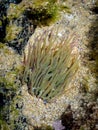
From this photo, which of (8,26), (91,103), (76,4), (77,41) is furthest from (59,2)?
(91,103)

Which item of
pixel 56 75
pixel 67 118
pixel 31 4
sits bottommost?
pixel 67 118

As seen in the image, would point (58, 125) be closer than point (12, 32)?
Yes

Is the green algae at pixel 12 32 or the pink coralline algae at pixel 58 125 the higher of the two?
the green algae at pixel 12 32

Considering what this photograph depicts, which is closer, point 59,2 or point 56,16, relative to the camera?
point 56,16

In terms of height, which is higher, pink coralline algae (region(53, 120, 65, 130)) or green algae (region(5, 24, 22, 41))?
green algae (region(5, 24, 22, 41))

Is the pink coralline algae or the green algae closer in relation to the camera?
the pink coralline algae

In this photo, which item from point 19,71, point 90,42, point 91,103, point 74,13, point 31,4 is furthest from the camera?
point 74,13

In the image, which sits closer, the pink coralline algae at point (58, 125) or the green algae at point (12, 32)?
the pink coralline algae at point (58, 125)

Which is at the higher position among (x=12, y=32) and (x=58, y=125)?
(x=12, y=32)

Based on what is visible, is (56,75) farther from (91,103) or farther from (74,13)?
(74,13)

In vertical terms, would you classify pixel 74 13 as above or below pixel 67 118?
above

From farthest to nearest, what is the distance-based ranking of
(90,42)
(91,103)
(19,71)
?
(90,42)
(19,71)
(91,103)
